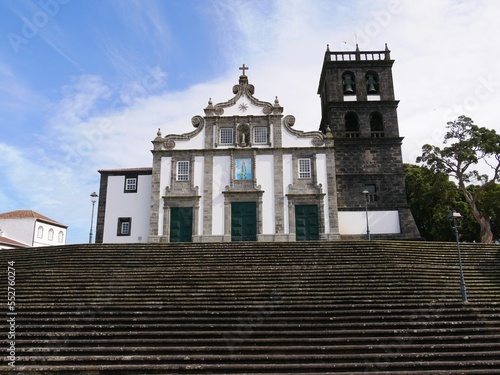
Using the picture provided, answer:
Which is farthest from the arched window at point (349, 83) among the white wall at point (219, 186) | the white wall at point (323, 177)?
the white wall at point (219, 186)

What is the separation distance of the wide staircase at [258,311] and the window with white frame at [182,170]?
773 centimetres

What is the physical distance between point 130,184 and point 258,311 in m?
15.6

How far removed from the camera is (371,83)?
2717cm

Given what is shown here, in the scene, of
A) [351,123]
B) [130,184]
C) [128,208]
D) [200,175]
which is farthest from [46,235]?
[351,123]

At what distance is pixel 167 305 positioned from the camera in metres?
12.1

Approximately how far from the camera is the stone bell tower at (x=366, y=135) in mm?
24469

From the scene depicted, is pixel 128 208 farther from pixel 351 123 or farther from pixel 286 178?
pixel 351 123

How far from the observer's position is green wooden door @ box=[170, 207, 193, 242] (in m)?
23.2

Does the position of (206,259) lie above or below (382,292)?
above

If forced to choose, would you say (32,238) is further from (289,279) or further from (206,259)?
(289,279)

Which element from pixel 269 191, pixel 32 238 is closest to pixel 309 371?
pixel 269 191

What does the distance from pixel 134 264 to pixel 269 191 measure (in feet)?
32.5

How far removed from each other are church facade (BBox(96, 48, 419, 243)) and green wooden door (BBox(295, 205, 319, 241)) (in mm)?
54

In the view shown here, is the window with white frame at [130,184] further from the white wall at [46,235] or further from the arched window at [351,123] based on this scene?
the white wall at [46,235]
